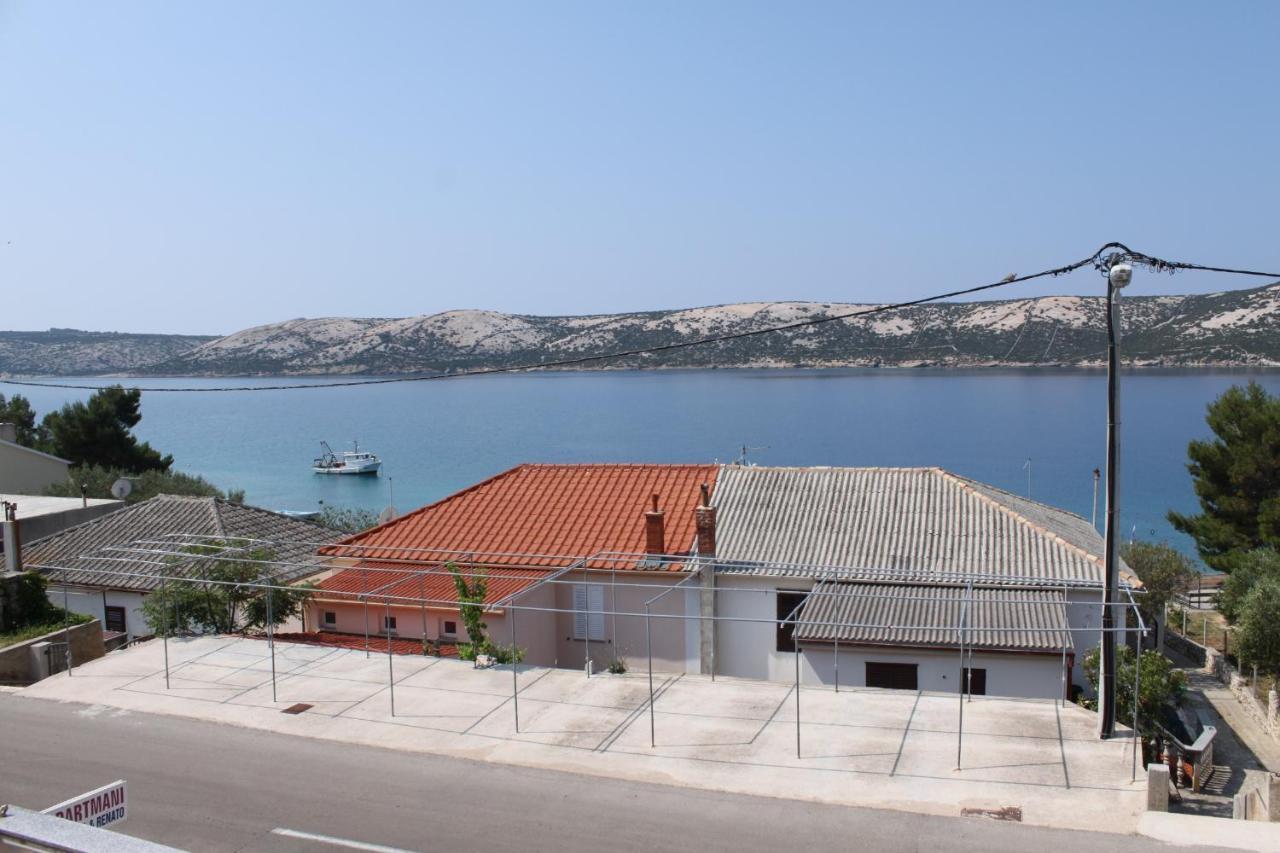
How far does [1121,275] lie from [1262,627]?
1704cm

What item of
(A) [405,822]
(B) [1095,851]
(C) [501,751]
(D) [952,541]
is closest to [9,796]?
(A) [405,822]

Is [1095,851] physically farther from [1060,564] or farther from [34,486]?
[34,486]

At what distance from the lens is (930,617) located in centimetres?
2053

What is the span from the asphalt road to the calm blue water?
6434 cm

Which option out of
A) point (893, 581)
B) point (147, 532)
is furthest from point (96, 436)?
point (893, 581)

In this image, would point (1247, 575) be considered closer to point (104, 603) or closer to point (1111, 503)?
point (1111, 503)

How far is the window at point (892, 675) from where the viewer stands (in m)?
20.2

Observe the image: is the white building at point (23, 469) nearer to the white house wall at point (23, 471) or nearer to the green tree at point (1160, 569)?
the white house wall at point (23, 471)

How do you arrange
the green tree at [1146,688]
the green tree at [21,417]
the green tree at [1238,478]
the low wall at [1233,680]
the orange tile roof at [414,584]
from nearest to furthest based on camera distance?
the green tree at [1146,688], the orange tile roof at [414,584], the low wall at [1233,680], the green tree at [1238,478], the green tree at [21,417]

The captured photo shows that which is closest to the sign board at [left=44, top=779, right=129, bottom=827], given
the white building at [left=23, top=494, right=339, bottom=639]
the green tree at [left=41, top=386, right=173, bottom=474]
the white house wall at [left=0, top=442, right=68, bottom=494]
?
the white building at [left=23, top=494, right=339, bottom=639]

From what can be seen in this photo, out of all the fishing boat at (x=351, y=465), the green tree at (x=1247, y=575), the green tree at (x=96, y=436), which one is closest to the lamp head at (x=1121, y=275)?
the green tree at (x=1247, y=575)

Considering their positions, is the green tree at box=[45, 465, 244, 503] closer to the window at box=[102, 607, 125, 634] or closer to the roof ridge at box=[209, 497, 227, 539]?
the roof ridge at box=[209, 497, 227, 539]

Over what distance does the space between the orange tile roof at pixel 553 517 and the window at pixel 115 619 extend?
19.8 ft

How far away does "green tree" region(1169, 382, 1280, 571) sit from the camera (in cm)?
3538
